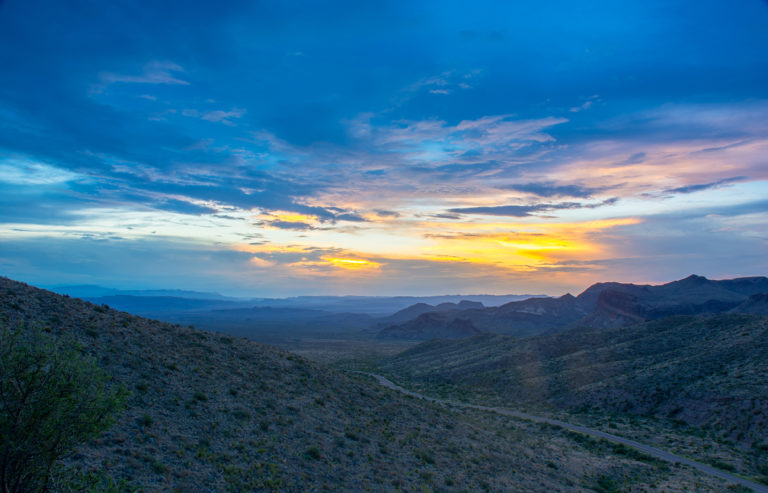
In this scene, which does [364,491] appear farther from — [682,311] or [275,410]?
[682,311]

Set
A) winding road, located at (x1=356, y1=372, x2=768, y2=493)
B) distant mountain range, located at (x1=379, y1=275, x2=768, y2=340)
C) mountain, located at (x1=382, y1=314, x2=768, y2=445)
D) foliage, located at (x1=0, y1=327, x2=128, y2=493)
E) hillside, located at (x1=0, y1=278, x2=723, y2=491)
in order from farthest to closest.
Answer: distant mountain range, located at (x1=379, y1=275, x2=768, y2=340), mountain, located at (x1=382, y1=314, x2=768, y2=445), winding road, located at (x1=356, y1=372, x2=768, y2=493), hillside, located at (x1=0, y1=278, x2=723, y2=491), foliage, located at (x1=0, y1=327, x2=128, y2=493)

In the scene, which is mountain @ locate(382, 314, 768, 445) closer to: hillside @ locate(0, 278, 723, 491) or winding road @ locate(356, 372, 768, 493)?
winding road @ locate(356, 372, 768, 493)

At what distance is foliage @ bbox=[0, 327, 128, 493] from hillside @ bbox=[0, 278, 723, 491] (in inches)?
213

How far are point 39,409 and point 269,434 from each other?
A: 526 inches

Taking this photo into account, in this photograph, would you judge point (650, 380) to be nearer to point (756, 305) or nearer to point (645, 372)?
point (645, 372)

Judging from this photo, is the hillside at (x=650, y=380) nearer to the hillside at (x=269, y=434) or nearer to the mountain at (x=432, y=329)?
the hillside at (x=269, y=434)

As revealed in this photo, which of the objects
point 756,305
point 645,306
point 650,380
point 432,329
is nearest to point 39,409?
point 650,380

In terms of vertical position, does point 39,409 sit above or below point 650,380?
above

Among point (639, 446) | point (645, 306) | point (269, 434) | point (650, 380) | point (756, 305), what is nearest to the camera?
point (269, 434)

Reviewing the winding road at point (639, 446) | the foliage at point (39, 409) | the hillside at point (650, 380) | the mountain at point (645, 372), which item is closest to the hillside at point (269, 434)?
the winding road at point (639, 446)

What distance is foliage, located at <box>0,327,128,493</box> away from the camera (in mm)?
9008

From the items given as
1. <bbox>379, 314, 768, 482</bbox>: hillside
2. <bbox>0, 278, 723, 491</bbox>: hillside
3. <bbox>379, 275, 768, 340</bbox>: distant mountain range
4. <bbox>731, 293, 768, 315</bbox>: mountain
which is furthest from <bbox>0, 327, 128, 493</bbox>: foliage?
<bbox>379, 275, 768, 340</bbox>: distant mountain range

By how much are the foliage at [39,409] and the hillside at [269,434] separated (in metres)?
5.42

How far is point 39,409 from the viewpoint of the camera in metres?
9.23
